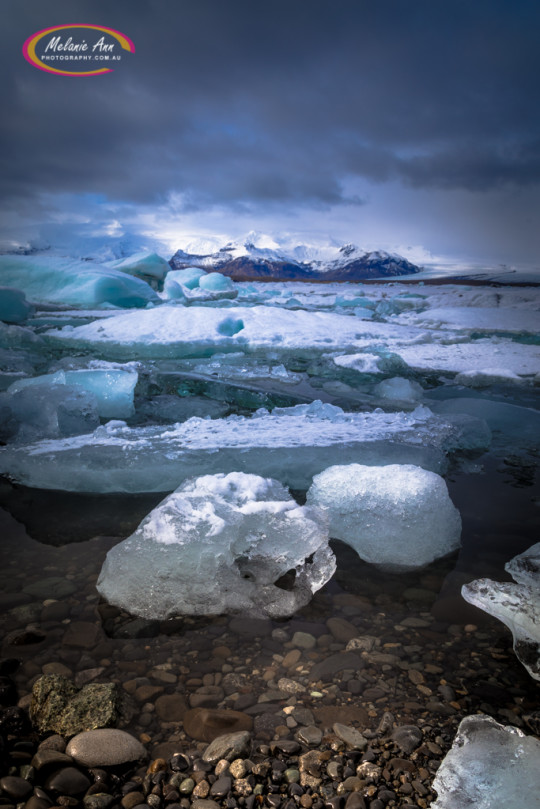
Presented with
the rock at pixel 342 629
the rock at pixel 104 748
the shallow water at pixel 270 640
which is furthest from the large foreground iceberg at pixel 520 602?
the rock at pixel 104 748

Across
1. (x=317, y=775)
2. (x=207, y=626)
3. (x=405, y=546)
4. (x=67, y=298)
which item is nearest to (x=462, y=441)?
(x=405, y=546)

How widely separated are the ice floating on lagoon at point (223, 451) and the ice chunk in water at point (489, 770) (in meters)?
1.57

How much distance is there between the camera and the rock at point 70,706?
1.11 metres

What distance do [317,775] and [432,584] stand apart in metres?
0.93

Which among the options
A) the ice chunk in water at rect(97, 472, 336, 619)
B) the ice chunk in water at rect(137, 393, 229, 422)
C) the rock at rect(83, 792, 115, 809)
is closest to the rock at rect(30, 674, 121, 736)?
the rock at rect(83, 792, 115, 809)

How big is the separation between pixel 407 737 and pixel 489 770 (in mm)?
176

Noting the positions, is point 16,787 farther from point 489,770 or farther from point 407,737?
point 489,770

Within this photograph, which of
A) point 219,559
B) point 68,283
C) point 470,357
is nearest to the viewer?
point 219,559

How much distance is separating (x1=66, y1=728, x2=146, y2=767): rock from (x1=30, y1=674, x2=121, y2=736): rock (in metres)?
0.04

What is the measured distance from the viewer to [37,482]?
2496mm

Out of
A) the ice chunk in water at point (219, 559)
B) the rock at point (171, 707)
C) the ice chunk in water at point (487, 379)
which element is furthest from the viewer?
the ice chunk in water at point (487, 379)

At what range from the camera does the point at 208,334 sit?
7.77 metres

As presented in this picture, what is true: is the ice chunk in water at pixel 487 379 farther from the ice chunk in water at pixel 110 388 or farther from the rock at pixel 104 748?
the rock at pixel 104 748

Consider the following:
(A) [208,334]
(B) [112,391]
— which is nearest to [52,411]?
(B) [112,391]
